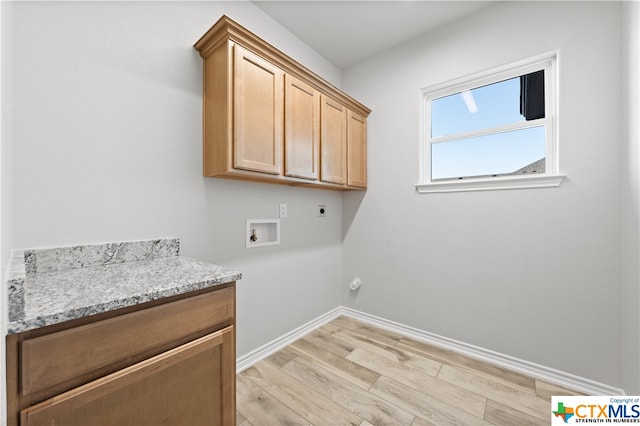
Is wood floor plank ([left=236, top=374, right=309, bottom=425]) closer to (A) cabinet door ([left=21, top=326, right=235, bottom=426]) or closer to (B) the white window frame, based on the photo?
(A) cabinet door ([left=21, top=326, right=235, bottom=426])

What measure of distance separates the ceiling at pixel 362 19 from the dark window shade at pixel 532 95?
64cm

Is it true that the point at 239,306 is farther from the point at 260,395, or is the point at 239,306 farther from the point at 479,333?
the point at 479,333

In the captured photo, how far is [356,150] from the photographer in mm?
2438

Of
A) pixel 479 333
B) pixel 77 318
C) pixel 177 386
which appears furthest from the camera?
pixel 479 333

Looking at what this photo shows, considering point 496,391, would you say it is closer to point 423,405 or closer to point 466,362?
point 466,362

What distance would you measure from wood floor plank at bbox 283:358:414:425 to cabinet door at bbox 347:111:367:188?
1.51 m

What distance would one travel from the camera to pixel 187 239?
A: 5.00 feet

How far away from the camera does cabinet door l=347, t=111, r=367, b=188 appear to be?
234cm

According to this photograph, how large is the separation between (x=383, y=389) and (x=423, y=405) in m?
0.24

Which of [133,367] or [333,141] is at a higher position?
[333,141]

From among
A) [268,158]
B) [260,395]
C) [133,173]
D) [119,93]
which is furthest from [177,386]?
[119,93]

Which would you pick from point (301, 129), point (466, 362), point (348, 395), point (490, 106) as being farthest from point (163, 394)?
point (490, 106)

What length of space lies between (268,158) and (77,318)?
117 centimetres

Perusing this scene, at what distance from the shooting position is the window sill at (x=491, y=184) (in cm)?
169
